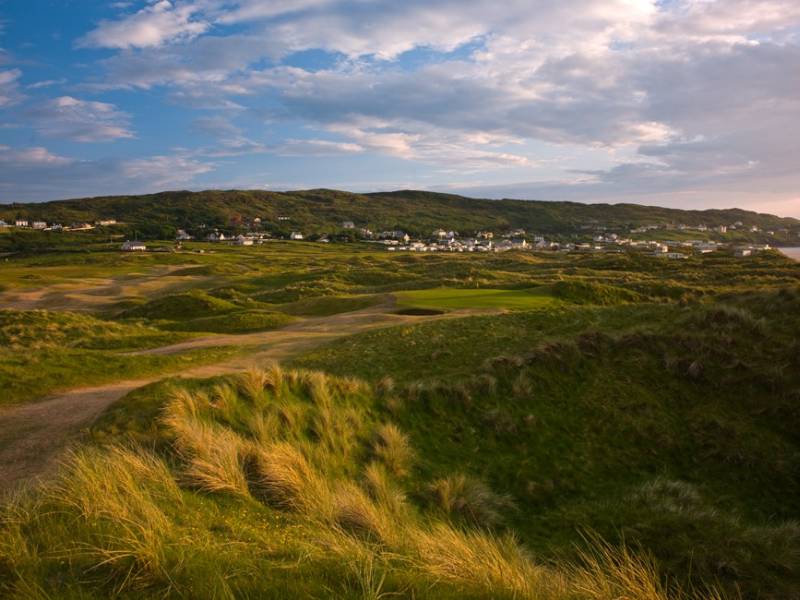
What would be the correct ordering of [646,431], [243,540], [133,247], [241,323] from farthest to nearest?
1. [133,247]
2. [241,323]
3. [646,431]
4. [243,540]

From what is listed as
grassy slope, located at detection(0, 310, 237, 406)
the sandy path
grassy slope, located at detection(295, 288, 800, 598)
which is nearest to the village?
the sandy path

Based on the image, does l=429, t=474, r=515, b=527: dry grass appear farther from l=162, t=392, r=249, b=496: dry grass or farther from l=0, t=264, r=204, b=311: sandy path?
l=0, t=264, r=204, b=311: sandy path

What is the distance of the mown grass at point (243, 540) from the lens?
395 cm

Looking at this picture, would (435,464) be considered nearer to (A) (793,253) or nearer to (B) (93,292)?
(B) (93,292)

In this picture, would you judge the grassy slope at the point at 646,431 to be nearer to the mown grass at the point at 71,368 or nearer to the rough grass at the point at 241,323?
the mown grass at the point at 71,368

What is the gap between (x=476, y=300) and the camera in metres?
30.7

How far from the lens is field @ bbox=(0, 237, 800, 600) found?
428 centimetres

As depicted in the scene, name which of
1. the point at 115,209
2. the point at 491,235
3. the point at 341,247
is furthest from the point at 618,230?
the point at 115,209

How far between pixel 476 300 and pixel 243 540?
26.6m

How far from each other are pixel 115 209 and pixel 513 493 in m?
214

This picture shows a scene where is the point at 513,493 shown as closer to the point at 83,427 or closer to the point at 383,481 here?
the point at 383,481

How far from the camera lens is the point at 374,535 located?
5.39 metres

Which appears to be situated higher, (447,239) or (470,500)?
(447,239)

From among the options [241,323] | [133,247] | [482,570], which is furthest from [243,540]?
[133,247]
